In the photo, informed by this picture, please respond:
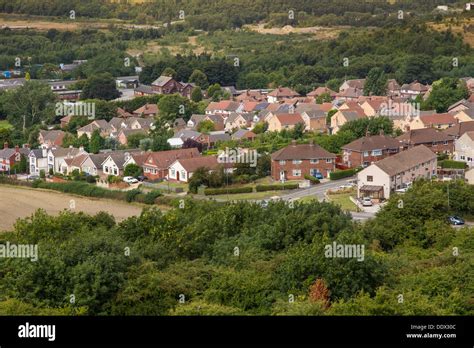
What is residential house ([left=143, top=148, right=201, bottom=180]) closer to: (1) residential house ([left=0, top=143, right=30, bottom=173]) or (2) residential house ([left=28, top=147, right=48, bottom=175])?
(2) residential house ([left=28, top=147, right=48, bottom=175])

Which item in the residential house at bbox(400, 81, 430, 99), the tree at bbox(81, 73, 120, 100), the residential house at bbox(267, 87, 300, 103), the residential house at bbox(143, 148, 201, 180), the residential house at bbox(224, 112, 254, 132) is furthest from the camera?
the tree at bbox(81, 73, 120, 100)

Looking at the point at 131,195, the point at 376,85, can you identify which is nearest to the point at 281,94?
the point at 376,85

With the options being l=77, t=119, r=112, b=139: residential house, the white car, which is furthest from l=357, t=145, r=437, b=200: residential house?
l=77, t=119, r=112, b=139: residential house

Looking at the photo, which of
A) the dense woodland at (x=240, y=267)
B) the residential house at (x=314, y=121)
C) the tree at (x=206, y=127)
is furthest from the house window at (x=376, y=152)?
the dense woodland at (x=240, y=267)

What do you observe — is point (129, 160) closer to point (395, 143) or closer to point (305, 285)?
point (395, 143)

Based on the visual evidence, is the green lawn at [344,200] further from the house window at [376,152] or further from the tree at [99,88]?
the tree at [99,88]
